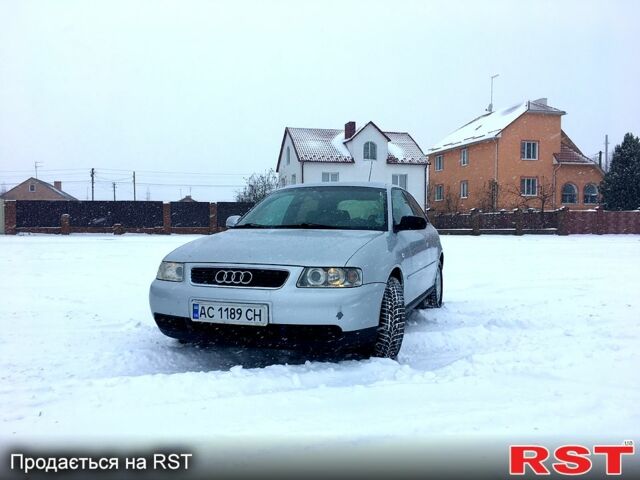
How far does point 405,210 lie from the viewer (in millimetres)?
5688

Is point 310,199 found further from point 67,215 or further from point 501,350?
point 67,215

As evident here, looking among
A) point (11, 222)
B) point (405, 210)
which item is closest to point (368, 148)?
point (11, 222)

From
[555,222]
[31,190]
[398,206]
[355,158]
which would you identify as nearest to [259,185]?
[355,158]

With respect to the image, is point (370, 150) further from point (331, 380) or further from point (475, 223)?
point (331, 380)

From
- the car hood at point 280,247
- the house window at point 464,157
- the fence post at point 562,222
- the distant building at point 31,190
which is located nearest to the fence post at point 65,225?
the fence post at point 562,222

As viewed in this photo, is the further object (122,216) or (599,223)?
(122,216)

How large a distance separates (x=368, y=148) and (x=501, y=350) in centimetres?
3301

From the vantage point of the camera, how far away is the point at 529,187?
3709cm

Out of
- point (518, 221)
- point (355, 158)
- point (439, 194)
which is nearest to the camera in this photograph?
point (518, 221)

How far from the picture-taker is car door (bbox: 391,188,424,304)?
4535 millimetres

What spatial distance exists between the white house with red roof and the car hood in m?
30.9

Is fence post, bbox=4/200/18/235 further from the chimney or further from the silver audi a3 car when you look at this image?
the silver audi a3 car

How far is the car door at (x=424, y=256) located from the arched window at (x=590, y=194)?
36058mm

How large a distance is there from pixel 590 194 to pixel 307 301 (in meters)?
39.4
